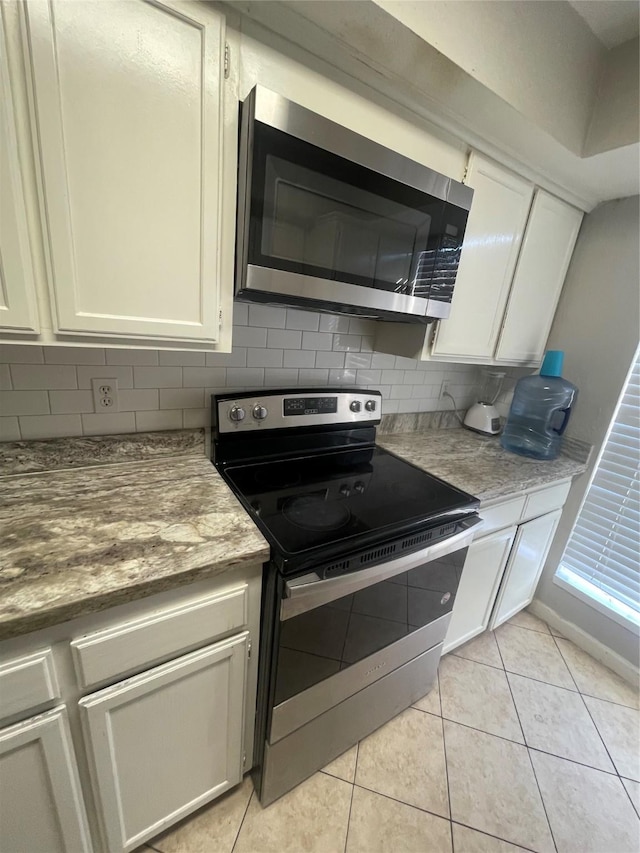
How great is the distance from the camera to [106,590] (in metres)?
0.66

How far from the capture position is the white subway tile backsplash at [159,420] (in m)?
1.20

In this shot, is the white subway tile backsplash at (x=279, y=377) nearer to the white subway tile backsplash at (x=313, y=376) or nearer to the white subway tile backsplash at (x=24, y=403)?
the white subway tile backsplash at (x=313, y=376)

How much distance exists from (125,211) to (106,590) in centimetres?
82

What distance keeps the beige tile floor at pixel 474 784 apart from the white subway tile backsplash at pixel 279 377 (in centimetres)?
146

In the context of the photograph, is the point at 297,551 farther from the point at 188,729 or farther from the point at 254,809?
the point at 254,809

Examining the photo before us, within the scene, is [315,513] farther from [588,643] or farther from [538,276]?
[588,643]

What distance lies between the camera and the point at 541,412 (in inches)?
72.1

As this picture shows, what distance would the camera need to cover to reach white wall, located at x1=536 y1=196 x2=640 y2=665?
62.6 inches

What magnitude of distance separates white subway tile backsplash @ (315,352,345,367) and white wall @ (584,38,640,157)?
1168 millimetres

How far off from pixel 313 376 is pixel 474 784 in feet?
5.53

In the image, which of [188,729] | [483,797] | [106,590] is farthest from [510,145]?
[483,797]

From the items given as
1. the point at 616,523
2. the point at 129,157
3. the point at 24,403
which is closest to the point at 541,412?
the point at 616,523

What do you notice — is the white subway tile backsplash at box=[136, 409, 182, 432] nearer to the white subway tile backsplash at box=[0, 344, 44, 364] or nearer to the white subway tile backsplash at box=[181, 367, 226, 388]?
the white subway tile backsplash at box=[181, 367, 226, 388]

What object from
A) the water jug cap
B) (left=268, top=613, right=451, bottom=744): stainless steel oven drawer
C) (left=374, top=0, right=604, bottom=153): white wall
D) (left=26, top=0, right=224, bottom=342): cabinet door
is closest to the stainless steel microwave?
(left=26, top=0, right=224, bottom=342): cabinet door
